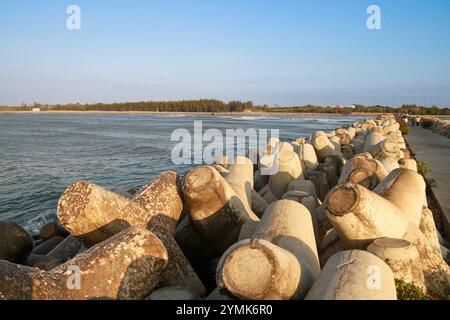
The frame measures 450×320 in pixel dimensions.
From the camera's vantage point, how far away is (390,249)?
3355mm

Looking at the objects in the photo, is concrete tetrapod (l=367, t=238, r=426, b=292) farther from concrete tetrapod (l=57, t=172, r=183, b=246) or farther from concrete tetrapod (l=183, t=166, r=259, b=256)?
concrete tetrapod (l=57, t=172, r=183, b=246)

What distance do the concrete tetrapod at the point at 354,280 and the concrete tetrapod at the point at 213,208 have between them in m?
1.79

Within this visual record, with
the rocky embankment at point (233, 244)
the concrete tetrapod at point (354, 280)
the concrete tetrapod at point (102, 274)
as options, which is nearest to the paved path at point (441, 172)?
the rocky embankment at point (233, 244)

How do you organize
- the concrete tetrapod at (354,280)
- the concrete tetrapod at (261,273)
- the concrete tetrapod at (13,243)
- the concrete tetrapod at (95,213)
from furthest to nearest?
the concrete tetrapod at (13,243) < the concrete tetrapod at (95,213) < the concrete tetrapod at (261,273) < the concrete tetrapod at (354,280)

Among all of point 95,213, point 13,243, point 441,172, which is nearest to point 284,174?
point 95,213

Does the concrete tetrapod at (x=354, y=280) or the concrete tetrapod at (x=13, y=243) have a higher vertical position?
the concrete tetrapod at (x=354, y=280)

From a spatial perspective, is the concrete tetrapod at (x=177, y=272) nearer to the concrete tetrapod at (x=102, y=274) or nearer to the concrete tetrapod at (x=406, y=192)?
the concrete tetrapod at (x=102, y=274)

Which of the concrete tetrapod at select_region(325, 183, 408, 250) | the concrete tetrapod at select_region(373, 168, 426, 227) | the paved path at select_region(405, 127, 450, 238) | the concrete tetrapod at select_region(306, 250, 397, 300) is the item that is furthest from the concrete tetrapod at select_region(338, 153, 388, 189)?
the concrete tetrapod at select_region(306, 250, 397, 300)

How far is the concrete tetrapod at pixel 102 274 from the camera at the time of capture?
9.05 feet

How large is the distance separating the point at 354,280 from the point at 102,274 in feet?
6.03

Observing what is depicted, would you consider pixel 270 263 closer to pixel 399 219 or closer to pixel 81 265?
pixel 81 265

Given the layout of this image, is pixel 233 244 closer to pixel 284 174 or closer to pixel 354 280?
pixel 354 280

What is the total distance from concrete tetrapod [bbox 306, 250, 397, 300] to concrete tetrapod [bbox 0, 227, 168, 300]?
1.30 meters
